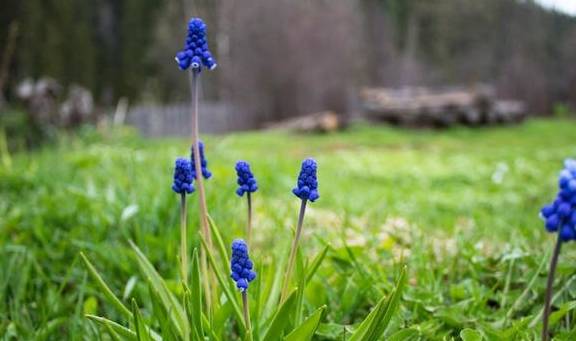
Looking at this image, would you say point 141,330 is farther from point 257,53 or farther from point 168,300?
point 257,53

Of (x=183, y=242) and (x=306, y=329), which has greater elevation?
(x=183, y=242)

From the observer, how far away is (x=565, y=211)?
3.47 ft

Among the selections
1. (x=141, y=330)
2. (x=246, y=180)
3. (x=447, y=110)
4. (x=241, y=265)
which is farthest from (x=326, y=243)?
(x=447, y=110)

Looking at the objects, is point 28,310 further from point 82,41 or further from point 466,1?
point 466,1

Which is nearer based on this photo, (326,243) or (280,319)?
(280,319)

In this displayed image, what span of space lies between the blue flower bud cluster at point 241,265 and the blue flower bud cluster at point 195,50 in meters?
0.44

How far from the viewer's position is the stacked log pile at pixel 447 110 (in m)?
14.3

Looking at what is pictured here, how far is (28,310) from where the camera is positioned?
80.0 inches

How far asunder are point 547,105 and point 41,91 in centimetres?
2041

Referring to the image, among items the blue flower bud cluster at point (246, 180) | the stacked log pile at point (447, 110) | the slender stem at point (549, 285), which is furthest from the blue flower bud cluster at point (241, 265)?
the stacked log pile at point (447, 110)

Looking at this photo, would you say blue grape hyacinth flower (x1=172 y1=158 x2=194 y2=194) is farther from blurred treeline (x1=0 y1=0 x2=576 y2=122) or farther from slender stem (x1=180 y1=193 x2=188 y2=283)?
blurred treeline (x1=0 y1=0 x2=576 y2=122)

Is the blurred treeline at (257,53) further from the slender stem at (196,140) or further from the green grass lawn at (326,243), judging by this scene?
the slender stem at (196,140)

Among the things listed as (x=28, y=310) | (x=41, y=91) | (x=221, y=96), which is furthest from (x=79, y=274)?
(x=221, y=96)

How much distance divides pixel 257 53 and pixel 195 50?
54.6ft
